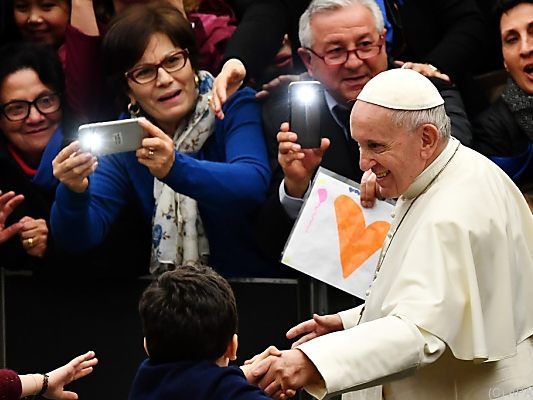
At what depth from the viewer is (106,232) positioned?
6.00 meters

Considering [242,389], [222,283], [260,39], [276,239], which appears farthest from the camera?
[260,39]

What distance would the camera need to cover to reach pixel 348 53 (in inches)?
233

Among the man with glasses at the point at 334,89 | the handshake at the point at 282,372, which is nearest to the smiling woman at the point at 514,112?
the man with glasses at the point at 334,89

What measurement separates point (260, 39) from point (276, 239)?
1.07 metres

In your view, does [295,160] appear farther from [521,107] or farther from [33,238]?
[33,238]

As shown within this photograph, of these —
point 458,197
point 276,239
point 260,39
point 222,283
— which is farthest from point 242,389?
point 260,39

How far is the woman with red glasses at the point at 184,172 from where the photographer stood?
577 centimetres

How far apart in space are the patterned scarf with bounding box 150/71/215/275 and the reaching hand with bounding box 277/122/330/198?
53 cm

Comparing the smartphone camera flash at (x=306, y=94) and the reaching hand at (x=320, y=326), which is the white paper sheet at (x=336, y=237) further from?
the reaching hand at (x=320, y=326)

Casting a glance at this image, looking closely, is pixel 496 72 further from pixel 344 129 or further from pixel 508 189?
pixel 508 189

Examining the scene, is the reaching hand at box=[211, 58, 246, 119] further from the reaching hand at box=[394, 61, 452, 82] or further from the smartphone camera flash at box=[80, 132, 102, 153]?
the reaching hand at box=[394, 61, 452, 82]

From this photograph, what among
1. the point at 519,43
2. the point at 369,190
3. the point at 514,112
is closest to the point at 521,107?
the point at 514,112

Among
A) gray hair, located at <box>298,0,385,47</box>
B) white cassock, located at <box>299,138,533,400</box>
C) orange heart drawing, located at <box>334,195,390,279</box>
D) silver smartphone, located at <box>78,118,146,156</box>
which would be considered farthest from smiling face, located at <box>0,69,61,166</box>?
white cassock, located at <box>299,138,533,400</box>

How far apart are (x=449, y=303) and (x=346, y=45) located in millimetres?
1920
